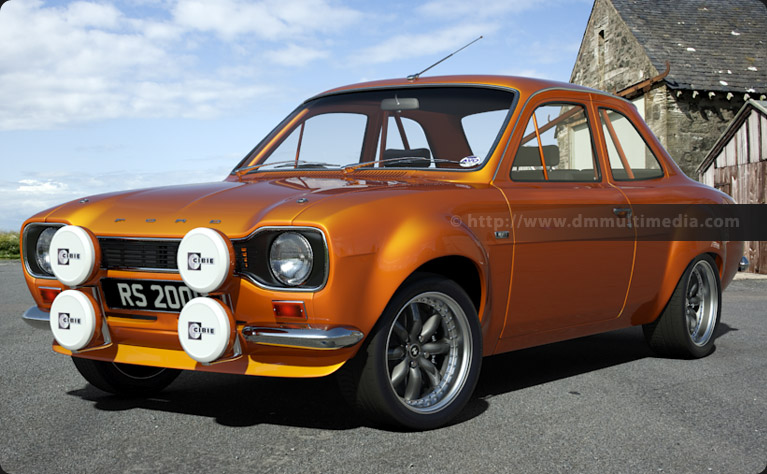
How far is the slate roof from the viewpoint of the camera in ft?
63.2

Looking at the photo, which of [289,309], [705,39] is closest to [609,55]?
[705,39]

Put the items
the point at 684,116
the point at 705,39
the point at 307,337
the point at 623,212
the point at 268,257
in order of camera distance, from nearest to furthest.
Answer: the point at 307,337
the point at 268,257
the point at 623,212
the point at 684,116
the point at 705,39

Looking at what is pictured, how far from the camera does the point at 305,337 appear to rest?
133 inches

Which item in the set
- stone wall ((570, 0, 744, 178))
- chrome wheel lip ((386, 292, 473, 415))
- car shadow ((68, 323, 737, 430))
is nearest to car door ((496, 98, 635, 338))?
chrome wheel lip ((386, 292, 473, 415))

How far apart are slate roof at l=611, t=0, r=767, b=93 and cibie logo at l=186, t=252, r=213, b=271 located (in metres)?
17.4

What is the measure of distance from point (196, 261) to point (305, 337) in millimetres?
549

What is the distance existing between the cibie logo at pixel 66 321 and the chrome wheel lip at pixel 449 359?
4.66ft

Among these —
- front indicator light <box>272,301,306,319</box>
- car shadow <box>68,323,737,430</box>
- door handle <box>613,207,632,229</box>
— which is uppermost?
door handle <box>613,207,632,229</box>

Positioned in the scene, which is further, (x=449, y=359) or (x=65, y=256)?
(x=449, y=359)

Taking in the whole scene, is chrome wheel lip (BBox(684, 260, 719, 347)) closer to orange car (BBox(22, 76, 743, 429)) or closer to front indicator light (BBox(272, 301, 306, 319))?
orange car (BBox(22, 76, 743, 429))

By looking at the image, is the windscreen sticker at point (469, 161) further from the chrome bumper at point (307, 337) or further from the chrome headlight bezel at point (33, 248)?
the chrome headlight bezel at point (33, 248)

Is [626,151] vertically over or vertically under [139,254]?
over

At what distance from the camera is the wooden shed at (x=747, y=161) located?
14961 millimetres

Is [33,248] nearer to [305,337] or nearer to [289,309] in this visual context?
[289,309]
